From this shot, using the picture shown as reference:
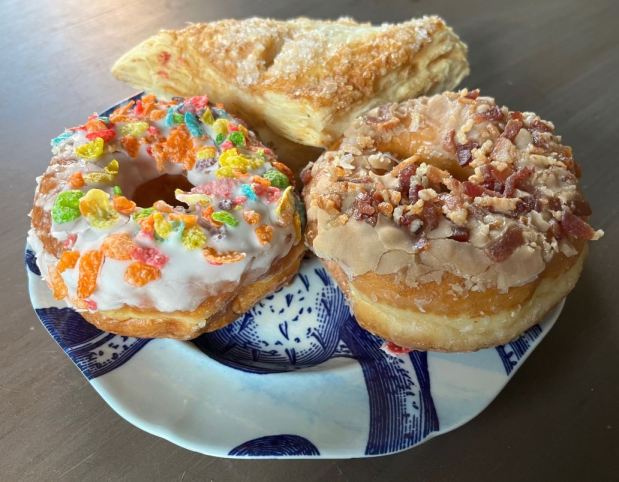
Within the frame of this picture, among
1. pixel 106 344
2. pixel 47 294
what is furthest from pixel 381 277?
pixel 47 294

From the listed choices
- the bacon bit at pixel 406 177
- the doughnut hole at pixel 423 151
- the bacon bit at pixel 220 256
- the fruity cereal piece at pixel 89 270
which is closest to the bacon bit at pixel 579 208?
the doughnut hole at pixel 423 151

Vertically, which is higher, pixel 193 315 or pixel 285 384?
pixel 193 315

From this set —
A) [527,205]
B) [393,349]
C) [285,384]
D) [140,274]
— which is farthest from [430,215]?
[140,274]

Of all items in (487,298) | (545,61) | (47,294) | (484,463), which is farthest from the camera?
(545,61)

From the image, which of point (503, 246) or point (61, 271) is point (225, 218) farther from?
point (503, 246)

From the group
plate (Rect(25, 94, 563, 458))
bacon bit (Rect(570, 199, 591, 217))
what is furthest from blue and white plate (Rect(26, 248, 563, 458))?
bacon bit (Rect(570, 199, 591, 217))

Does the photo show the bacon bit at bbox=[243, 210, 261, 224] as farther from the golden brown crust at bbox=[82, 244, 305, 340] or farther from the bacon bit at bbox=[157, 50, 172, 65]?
the bacon bit at bbox=[157, 50, 172, 65]

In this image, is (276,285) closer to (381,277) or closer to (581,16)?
(381,277)
